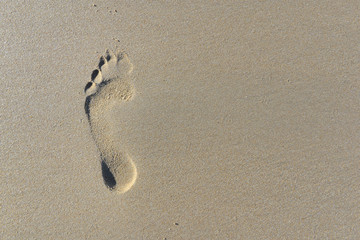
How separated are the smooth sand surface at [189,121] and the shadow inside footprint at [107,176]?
4 cm

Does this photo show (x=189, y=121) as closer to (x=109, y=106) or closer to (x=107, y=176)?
(x=109, y=106)

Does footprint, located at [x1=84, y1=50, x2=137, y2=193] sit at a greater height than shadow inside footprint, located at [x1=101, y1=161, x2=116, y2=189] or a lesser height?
greater

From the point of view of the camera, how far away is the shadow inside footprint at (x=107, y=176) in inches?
66.5

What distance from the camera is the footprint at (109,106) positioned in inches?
66.5

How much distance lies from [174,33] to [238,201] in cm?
147

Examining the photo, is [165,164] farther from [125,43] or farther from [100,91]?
[125,43]

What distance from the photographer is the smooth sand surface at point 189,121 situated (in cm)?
168

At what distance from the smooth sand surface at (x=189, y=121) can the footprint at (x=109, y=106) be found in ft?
0.12

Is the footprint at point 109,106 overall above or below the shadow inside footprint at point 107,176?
above

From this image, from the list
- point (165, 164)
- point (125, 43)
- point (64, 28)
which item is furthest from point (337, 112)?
point (64, 28)

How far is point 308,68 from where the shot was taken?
1735 millimetres

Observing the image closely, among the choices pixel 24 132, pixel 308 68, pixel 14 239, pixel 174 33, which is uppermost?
pixel 174 33

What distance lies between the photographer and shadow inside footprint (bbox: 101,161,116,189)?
1.69 m

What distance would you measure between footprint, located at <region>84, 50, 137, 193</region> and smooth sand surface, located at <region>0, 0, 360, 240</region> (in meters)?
0.04
